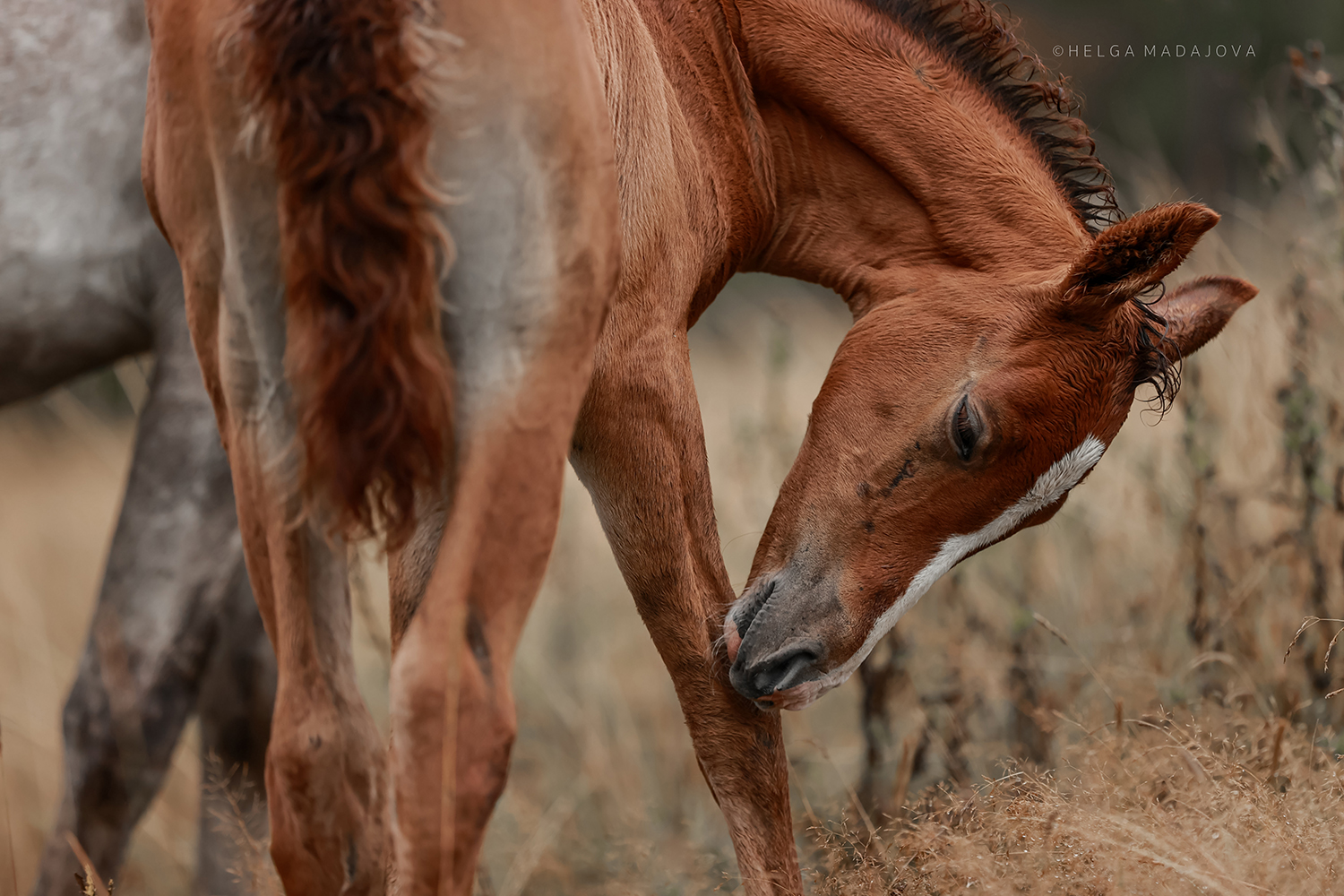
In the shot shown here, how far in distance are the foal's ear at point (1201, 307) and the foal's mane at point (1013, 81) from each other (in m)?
0.25

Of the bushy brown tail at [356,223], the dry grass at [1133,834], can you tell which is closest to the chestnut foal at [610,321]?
the bushy brown tail at [356,223]

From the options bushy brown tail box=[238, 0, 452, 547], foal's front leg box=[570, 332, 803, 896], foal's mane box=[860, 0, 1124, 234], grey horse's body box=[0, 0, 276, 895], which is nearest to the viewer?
bushy brown tail box=[238, 0, 452, 547]

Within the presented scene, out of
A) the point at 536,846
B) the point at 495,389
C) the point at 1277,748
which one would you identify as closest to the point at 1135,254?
the point at 1277,748

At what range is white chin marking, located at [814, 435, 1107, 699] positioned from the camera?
2348 mm

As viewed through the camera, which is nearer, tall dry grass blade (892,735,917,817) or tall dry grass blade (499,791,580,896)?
tall dry grass blade (892,735,917,817)

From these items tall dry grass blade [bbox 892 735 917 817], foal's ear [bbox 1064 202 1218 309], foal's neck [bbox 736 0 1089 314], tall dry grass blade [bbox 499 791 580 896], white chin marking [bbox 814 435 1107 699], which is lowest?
tall dry grass blade [bbox 499 791 580 896]

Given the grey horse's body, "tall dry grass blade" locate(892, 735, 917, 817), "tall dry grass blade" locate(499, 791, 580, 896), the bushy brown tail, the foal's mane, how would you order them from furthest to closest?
"tall dry grass blade" locate(499, 791, 580, 896) → "tall dry grass blade" locate(892, 735, 917, 817) → the foal's mane → the grey horse's body → the bushy brown tail

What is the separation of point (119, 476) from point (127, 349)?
3.66 metres

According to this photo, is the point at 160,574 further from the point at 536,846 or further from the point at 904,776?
the point at 904,776

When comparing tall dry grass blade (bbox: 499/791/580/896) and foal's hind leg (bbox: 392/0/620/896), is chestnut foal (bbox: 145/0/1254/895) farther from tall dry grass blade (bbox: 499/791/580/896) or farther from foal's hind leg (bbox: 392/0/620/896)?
tall dry grass blade (bbox: 499/791/580/896)

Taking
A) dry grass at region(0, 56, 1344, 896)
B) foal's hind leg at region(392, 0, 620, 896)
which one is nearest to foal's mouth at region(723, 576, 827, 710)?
dry grass at region(0, 56, 1344, 896)

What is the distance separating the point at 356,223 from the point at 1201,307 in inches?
79.9

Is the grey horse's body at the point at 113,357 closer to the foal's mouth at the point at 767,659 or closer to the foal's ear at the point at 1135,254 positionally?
the foal's mouth at the point at 767,659

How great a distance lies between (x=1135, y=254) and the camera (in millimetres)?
2186
